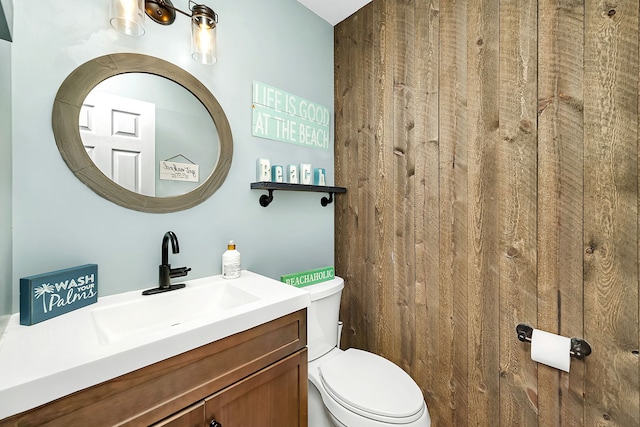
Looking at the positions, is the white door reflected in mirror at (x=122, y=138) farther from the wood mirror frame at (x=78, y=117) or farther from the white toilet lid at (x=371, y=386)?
the white toilet lid at (x=371, y=386)

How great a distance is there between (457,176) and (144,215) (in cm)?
A: 137

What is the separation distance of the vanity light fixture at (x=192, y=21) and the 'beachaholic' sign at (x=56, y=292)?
0.85 metres

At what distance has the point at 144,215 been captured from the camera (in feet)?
3.72

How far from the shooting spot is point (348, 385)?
1.20 m

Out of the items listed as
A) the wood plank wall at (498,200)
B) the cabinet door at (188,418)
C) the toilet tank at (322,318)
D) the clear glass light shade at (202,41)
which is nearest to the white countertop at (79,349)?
the cabinet door at (188,418)

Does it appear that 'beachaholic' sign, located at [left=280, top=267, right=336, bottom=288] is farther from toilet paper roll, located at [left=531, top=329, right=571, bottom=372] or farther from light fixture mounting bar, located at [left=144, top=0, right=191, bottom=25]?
light fixture mounting bar, located at [left=144, top=0, right=191, bottom=25]

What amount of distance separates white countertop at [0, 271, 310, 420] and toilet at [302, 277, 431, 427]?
48 centimetres

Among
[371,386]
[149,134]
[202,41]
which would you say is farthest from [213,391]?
[202,41]

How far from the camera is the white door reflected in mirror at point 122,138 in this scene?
3.38ft

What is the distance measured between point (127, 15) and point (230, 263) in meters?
1.00

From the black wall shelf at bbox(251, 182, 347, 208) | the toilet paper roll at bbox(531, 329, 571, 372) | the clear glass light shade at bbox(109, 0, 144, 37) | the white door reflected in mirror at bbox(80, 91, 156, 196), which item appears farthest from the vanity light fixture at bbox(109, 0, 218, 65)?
the toilet paper roll at bbox(531, 329, 571, 372)

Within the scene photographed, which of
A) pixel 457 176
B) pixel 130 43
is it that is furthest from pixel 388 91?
pixel 130 43

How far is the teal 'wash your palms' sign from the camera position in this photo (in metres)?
1.48

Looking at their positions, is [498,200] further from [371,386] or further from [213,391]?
[213,391]
